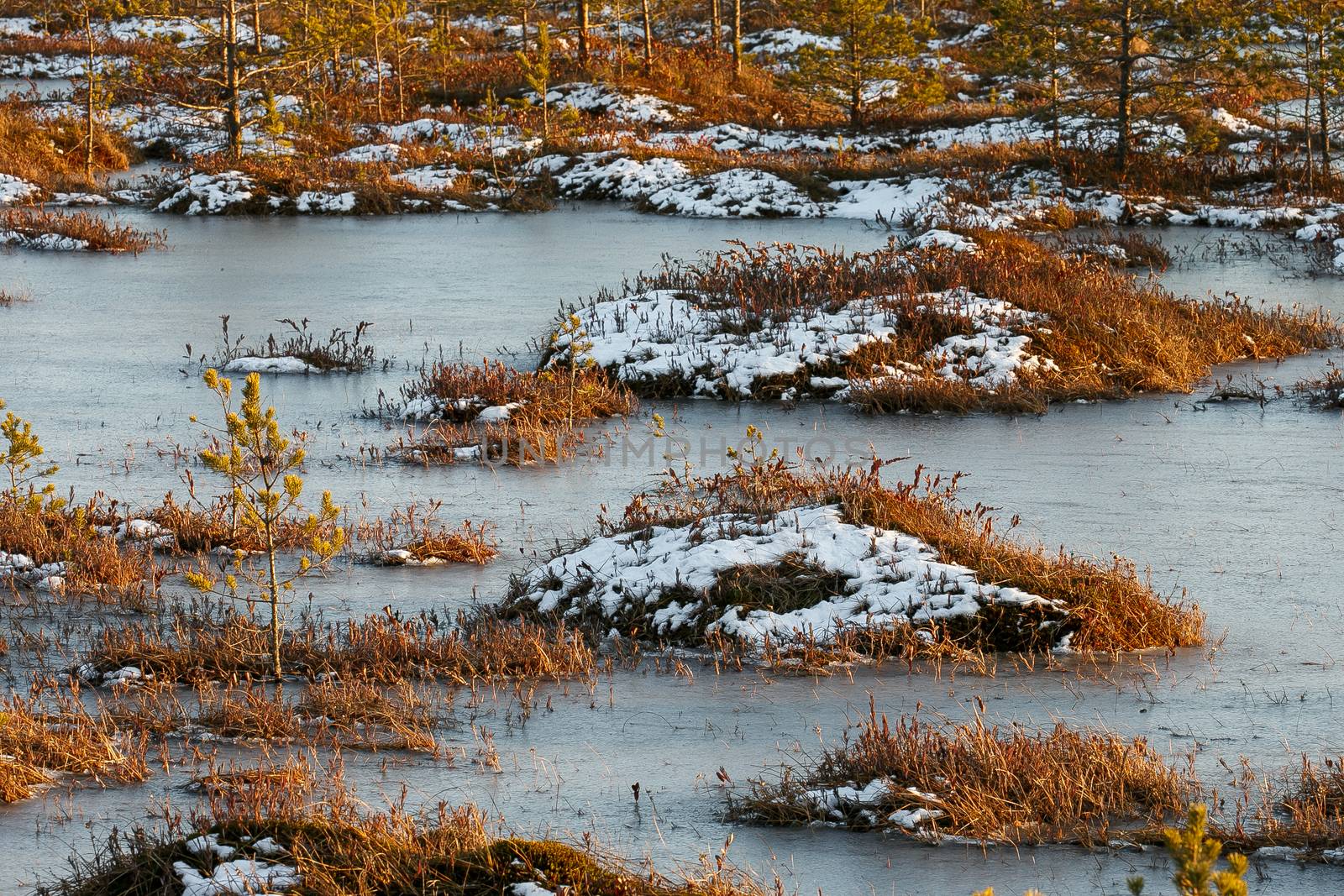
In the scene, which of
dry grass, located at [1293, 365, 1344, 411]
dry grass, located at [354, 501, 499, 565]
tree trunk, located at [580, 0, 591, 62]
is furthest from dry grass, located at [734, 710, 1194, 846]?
tree trunk, located at [580, 0, 591, 62]

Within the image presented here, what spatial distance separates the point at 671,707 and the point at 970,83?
45806 mm

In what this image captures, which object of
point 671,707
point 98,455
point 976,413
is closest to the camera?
point 671,707

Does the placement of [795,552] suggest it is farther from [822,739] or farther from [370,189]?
[370,189]

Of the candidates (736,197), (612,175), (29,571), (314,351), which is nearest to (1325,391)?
(314,351)

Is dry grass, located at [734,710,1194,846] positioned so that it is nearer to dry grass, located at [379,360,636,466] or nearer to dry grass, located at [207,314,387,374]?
dry grass, located at [379,360,636,466]

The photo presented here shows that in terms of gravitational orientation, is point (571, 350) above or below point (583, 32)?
below

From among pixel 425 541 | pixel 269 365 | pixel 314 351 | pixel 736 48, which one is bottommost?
pixel 425 541

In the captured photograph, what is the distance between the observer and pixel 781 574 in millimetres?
8453

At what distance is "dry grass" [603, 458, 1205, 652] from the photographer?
7.94 meters

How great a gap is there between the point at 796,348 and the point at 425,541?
6.59 metres

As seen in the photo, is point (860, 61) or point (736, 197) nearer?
point (736, 197)

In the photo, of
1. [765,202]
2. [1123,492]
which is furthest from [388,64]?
[1123,492]

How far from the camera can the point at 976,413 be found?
1407cm

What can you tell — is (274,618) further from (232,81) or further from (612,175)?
(232,81)
